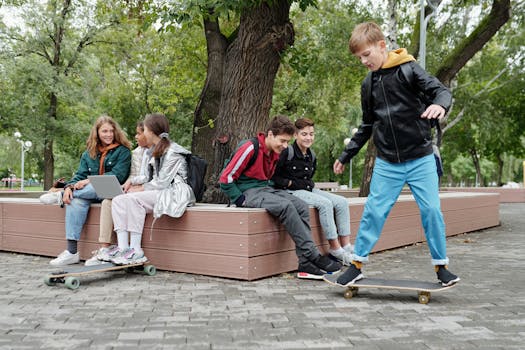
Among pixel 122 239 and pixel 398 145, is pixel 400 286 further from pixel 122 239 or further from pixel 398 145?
pixel 122 239

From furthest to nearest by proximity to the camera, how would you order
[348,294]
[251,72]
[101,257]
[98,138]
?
[251,72] → [98,138] → [101,257] → [348,294]

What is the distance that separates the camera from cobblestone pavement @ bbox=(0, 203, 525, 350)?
3.37 metres

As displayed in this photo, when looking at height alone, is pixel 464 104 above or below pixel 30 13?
below

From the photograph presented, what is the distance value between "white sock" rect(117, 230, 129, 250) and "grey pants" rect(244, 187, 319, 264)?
1335 mm

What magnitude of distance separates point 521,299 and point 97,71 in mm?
25537

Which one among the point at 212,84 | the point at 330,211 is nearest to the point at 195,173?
the point at 330,211

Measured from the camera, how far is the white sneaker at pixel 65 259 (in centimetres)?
644

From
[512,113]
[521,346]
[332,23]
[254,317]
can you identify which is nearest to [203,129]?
[254,317]

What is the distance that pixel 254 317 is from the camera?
3.97m

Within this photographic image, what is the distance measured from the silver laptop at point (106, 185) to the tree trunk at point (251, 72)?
2.48 m

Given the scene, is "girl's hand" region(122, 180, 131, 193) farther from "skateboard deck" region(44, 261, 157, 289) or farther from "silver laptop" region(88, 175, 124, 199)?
"skateboard deck" region(44, 261, 157, 289)

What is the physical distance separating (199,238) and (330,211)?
1.49m

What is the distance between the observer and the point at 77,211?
6.51 m

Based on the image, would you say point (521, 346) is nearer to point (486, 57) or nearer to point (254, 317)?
point (254, 317)
